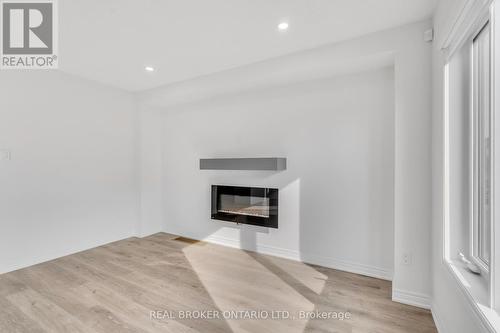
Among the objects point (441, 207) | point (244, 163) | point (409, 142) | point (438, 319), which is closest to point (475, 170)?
point (441, 207)

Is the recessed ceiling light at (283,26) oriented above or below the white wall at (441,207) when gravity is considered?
above

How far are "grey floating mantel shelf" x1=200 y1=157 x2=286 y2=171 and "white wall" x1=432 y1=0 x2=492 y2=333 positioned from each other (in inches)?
65.8

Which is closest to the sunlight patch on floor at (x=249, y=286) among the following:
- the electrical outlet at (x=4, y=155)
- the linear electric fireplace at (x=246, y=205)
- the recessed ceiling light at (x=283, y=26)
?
the linear electric fireplace at (x=246, y=205)

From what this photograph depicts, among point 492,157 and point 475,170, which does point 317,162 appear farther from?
point 492,157

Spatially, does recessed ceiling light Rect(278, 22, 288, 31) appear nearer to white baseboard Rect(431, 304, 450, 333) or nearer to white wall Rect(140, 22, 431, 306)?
white wall Rect(140, 22, 431, 306)

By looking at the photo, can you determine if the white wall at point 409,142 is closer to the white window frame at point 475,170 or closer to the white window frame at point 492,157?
the white window frame at point 475,170

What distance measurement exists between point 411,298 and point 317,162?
1692 millimetres

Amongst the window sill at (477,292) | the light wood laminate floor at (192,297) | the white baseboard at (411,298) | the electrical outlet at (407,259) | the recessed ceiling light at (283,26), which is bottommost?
the light wood laminate floor at (192,297)

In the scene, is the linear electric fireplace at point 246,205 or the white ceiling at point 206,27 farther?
the linear electric fireplace at point 246,205

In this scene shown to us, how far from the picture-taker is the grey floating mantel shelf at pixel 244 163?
10.5ft

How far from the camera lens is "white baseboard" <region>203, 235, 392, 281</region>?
108 inches

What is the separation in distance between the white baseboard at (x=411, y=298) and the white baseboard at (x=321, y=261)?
45cm

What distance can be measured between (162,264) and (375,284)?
102 inches

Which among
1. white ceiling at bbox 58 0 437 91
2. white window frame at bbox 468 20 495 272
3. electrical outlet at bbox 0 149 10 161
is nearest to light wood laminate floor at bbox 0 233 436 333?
white window frame at bbox 468 20 495 272
